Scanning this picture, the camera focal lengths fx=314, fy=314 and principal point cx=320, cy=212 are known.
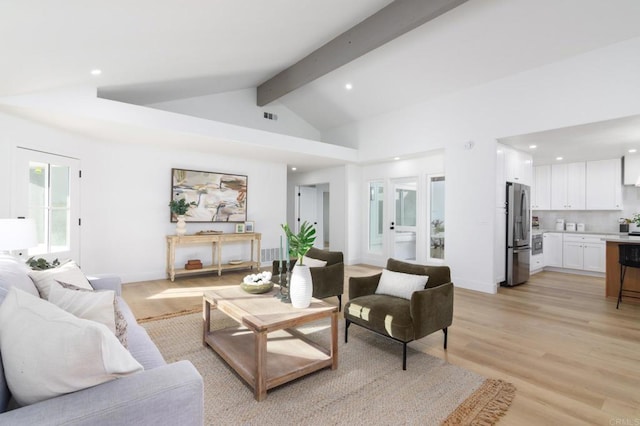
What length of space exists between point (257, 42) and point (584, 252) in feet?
22.5

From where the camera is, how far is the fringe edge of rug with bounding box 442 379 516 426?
182cm

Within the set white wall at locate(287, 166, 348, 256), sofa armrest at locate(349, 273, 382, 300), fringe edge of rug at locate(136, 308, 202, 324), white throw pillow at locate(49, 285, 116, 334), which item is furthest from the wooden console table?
white throw pillow at locate(49, 285, 116, 334)

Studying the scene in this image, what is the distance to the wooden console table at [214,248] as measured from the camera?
5221 millimetres

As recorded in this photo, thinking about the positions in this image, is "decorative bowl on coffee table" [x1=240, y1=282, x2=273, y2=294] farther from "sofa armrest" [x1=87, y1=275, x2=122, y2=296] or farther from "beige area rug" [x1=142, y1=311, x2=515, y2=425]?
"sofa armrest" [x1=87, y1=275, x2=122, y2=296]

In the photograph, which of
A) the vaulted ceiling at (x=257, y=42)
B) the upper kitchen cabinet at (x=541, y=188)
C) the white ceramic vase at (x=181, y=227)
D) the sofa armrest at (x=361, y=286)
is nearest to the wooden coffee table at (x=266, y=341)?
the sofa armrest at (x=361, y=286)

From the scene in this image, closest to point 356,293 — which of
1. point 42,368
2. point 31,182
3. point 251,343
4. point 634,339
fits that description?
point 251,343

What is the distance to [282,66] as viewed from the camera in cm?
533

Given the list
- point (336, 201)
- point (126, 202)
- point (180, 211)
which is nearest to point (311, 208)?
point (336, 201)

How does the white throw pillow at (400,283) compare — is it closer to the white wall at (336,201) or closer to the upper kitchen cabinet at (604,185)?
the white wall at (336,201)

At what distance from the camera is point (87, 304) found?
1.60 meters

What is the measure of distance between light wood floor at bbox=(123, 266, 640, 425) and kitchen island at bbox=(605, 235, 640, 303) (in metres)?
0.17

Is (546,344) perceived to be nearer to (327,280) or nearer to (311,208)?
(327,280)

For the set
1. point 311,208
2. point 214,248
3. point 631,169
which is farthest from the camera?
point 311,208

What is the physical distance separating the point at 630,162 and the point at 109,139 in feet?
29.2
